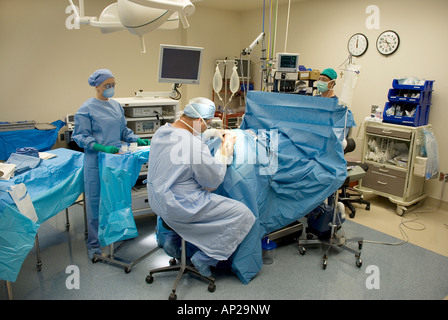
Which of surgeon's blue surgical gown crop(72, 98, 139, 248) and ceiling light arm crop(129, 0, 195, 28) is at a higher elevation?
ceiling light arm crop(129, 0, 195, 28)

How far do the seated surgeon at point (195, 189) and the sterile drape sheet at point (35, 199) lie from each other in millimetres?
740

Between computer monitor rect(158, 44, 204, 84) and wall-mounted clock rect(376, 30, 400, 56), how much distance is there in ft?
7.78

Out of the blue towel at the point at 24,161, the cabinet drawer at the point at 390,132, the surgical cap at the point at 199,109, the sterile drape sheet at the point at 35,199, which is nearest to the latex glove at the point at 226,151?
the surgical cap at the point at 199,109

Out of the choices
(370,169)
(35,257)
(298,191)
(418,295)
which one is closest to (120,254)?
(35,257)

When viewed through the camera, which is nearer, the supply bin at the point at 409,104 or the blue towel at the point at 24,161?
the blue towel at the point at 24,161

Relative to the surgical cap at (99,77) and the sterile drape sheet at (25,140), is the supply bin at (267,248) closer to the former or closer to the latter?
the surgical cap at (99,77)

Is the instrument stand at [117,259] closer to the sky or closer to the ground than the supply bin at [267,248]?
closer to the ground

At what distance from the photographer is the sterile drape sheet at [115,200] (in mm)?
2549

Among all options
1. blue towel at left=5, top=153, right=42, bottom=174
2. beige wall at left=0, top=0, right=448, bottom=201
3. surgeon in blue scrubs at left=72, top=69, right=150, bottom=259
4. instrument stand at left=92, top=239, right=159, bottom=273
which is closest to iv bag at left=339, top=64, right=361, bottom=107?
beige wall at left=0, top=0, right=448, bottom=201

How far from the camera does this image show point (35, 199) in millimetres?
2264

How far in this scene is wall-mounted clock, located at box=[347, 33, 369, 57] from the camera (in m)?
4.37

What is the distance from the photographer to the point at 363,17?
436cm

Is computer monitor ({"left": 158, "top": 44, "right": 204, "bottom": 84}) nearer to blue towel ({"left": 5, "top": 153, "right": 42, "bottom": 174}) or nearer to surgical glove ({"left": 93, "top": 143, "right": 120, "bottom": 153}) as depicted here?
surgical glove ({"left": 93, "top": 143, "right": 120, "bottom": 153})

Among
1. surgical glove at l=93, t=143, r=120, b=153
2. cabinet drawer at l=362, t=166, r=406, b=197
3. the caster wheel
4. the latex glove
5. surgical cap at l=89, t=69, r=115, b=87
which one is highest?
surgical cap at l=89, t=69, r=115, b=87
